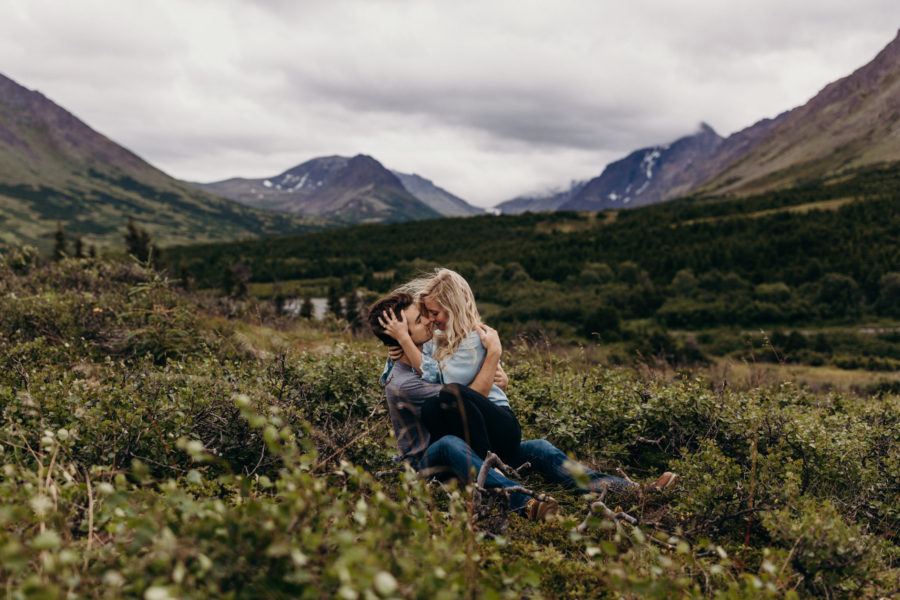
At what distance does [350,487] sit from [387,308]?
75.2 inches

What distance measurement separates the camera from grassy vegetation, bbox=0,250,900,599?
2082mm

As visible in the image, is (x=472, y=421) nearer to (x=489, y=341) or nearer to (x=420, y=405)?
(x=420, y=405)

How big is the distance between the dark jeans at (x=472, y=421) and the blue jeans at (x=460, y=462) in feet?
0.37

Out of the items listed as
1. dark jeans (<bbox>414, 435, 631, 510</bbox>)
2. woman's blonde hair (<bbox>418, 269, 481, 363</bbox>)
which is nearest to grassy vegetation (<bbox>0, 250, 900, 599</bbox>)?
dark jeans (<bbox>414, 435, 631, 510</bbox>)

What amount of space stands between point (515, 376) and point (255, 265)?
128m

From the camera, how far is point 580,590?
3.31m

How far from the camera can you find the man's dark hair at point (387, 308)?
17.1ft

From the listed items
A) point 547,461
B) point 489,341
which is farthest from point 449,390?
point 547,461

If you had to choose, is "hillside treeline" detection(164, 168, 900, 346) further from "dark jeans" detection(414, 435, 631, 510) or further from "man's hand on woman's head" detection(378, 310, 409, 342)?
"man's hand on woman's head" detection(378, 310, 409, 342)

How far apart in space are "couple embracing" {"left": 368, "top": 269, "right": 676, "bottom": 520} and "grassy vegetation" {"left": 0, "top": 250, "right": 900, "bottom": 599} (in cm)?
32

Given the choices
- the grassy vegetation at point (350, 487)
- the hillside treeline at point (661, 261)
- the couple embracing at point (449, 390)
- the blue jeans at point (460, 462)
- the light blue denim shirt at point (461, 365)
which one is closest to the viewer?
the grassy vegetation at point (350, 487)

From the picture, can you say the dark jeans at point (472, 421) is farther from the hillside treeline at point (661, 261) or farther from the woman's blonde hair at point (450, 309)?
the hillside treeline at point (661, 261)

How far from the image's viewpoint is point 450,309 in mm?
5152

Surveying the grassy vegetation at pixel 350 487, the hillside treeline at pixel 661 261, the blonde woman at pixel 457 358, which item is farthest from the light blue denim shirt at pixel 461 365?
the hillside treeline at pixel 661 261
